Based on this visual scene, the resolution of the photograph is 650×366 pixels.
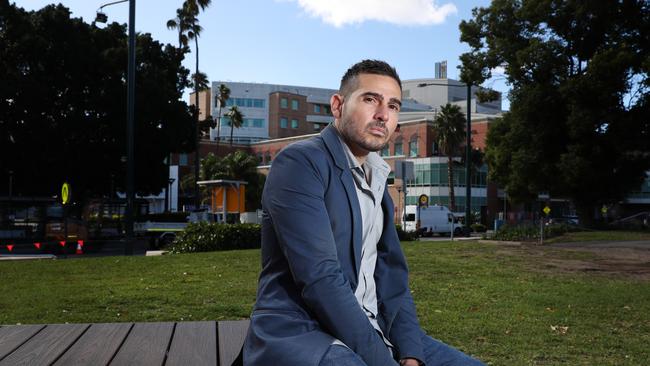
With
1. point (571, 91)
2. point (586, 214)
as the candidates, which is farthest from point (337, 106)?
point (586, 214)

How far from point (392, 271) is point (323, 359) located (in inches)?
26.6

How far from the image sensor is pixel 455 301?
8.26 metres

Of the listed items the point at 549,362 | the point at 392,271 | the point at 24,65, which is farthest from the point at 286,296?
the point at 24,65

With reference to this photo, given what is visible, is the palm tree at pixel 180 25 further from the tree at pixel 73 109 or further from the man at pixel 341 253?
the man at pixel 341 253

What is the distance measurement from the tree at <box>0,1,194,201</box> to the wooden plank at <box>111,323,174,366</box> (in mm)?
31350

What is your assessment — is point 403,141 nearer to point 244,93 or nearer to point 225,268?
point 244,93

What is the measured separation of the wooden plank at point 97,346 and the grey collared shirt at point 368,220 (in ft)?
4.62

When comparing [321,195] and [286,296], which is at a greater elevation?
[321,195]

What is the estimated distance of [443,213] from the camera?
169 feet

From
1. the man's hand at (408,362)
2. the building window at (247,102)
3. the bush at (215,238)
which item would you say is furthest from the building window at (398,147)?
the man's hand at (408,362)

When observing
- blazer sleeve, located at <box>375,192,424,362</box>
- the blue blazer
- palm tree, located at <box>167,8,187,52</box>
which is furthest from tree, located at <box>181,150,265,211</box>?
the blue blazer

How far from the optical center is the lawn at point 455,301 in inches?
229

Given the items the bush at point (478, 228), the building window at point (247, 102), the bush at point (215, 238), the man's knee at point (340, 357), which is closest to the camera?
the man's knee at point (340, 357)

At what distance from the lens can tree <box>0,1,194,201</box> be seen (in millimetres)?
32562
